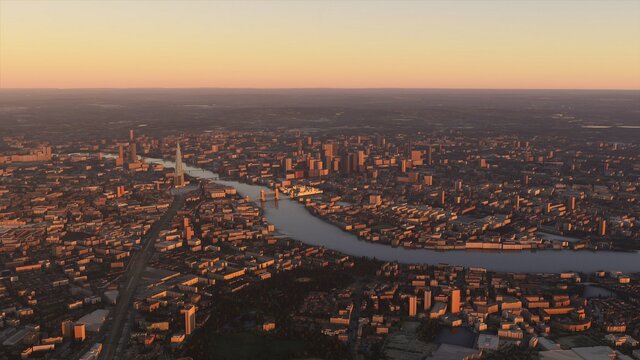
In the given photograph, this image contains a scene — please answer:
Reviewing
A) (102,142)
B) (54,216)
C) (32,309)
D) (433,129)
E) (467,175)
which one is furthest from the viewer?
(433,129)

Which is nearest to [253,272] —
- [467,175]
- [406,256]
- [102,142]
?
[406,256]

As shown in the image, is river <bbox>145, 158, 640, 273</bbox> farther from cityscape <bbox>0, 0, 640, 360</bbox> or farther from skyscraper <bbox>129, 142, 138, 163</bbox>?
skyscraper <bbox>129, 142, 138, 163</bbox>

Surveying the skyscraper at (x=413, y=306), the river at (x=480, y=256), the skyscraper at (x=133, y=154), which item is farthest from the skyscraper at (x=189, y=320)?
the skyscraper at (x=133, y=154)

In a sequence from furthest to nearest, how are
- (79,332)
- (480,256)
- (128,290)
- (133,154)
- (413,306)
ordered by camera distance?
(133,154) < (480,256) < (128,290) < (413,306) < (79,332)

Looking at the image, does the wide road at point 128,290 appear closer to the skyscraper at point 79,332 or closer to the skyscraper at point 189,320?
the skyscraper at point 79,332

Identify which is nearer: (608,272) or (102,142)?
(608,272)

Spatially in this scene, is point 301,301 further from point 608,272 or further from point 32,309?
point 608,272

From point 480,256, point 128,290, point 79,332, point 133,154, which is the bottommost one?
point 480,256

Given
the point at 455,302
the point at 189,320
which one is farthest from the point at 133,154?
the point at 455,302

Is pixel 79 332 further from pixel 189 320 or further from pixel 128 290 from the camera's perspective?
pixel 128 290
